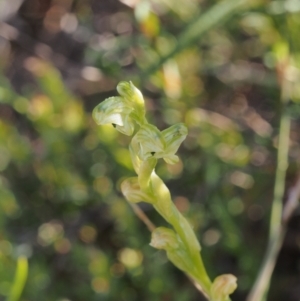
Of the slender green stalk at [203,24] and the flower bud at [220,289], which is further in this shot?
the slender green stalk at [203,24]

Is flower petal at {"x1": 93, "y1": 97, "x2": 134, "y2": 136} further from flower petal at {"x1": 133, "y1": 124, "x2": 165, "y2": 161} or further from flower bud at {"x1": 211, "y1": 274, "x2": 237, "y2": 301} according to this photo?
flower bud at {"x1": 211, "y1": 274, "x2": 237, "y2": 301}

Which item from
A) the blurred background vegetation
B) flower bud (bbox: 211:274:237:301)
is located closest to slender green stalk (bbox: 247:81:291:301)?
the blurred background vegetation

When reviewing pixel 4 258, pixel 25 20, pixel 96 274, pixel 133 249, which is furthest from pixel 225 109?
pixel 25 20

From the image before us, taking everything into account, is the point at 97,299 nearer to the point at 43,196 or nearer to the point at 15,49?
the point at 43,196

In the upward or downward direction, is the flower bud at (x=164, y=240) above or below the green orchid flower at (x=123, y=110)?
below

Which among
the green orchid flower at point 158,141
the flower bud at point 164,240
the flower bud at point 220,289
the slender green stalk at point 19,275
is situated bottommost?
the slender green stalk at point 19,275

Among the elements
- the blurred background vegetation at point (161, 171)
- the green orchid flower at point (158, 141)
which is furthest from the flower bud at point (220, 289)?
the blurred background vegetation at point (161, 171)

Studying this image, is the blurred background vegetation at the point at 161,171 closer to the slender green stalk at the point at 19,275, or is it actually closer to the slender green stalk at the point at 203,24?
the slender green stalk at the point at 203,24
